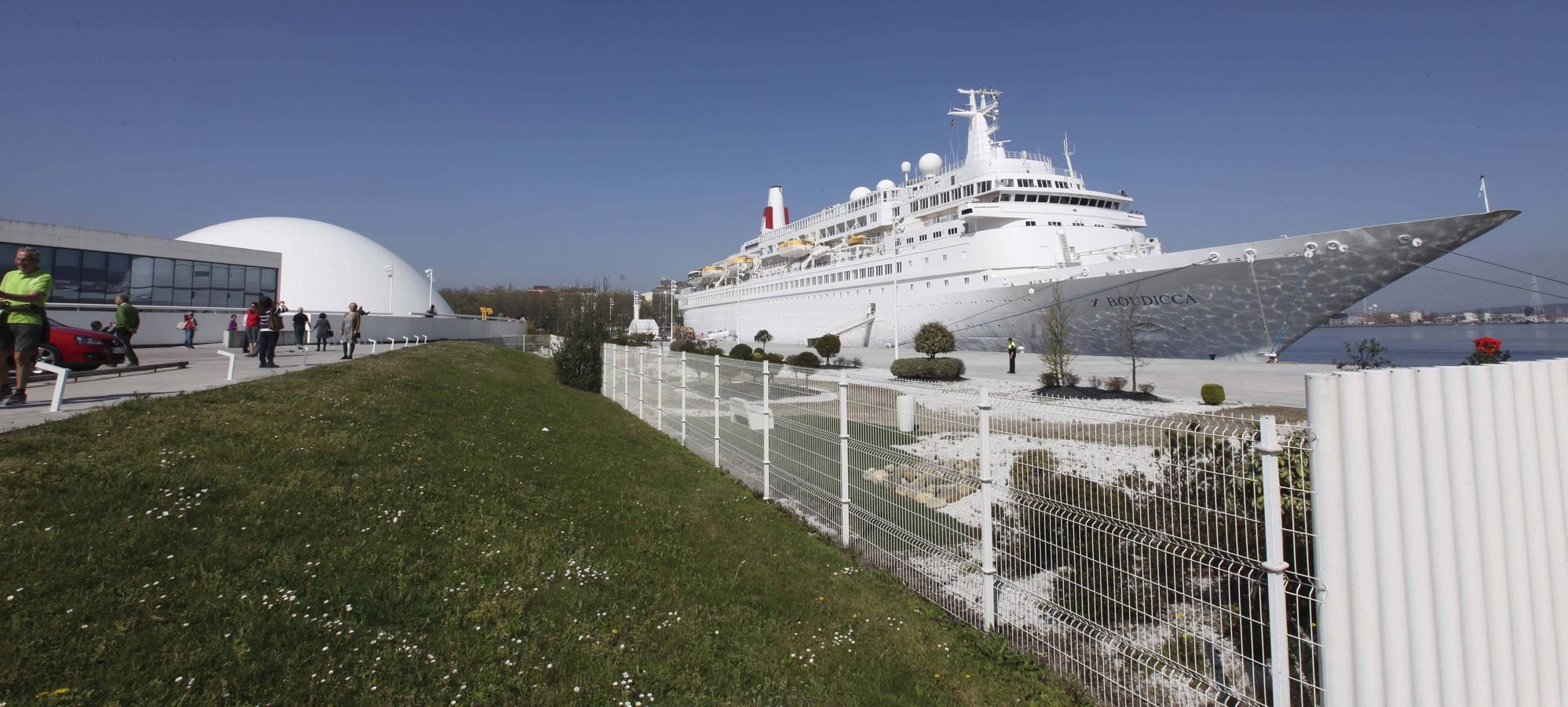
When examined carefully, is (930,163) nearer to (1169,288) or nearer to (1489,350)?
(1169,288)

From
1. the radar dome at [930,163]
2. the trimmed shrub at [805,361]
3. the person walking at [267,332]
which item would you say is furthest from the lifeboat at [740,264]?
the person walking at [267,332]

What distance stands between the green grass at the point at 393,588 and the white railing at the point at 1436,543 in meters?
1.65

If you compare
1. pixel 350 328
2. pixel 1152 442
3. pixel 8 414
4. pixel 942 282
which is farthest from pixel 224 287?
pixel 1152 442

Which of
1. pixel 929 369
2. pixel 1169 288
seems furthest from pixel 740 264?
pixel 1169 288

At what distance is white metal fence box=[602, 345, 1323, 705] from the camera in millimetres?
2920

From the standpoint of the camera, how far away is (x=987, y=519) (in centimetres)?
427

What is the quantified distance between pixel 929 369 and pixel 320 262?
40.6 meters

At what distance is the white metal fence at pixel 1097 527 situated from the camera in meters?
2.92

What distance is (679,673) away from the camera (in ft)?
11.6

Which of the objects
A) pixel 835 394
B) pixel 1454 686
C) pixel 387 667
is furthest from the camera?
pixel 835 394

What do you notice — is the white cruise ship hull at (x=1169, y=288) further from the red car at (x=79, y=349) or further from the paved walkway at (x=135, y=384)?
the red car at (x=79, y=349)

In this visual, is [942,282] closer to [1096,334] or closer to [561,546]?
[1096,334]

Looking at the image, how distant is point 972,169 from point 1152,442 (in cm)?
3693

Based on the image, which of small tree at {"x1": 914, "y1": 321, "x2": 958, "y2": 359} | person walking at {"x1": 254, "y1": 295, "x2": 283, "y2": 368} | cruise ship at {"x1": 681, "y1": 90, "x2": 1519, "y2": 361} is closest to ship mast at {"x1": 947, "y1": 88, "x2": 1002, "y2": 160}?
cruise ship at {"x1": 681, "y1": 90, "x2": 1519, "y2": 361}
